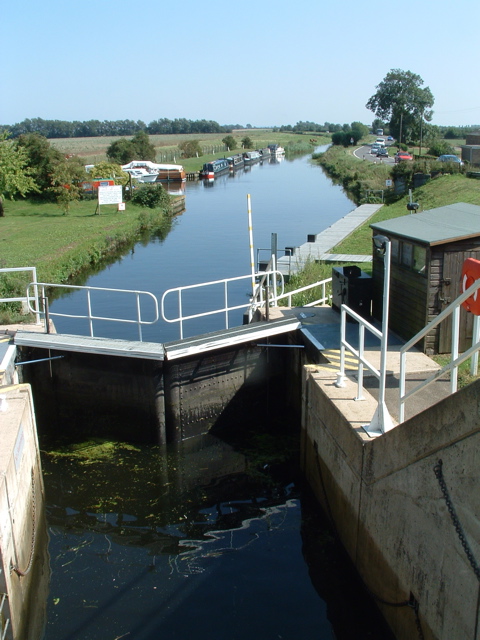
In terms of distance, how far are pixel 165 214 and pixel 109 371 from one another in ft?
102

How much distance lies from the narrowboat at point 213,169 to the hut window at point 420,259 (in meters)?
60.3

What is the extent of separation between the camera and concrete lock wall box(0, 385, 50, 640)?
21.6ft

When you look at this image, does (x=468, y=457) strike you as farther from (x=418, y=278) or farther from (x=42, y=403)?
(x=42, y=403)

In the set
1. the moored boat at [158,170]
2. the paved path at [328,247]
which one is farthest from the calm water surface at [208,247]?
the paved path at [328,247]

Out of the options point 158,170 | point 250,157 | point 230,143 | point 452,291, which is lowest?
point 452,291

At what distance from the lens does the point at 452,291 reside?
32.0 ft

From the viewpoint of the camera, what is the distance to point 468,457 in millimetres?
5238

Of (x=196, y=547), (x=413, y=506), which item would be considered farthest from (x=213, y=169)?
(x=413, y=506)

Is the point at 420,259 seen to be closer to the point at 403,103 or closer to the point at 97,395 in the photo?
the point at 97,395

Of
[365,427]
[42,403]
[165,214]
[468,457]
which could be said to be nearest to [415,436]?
[468,457]

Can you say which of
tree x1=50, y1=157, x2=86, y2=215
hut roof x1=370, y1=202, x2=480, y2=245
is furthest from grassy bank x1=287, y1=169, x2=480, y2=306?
tree x1=50, y1=157, x2=86, y2=215

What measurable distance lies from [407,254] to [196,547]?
5570 mm

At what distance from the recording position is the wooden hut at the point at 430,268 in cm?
958

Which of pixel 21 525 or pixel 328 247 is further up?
pixel 328 247
